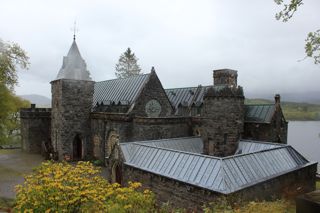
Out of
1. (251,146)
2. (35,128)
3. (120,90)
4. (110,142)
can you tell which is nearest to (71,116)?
(110,142)

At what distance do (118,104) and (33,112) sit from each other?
11479mm

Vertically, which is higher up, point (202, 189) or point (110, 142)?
point (110, 142)

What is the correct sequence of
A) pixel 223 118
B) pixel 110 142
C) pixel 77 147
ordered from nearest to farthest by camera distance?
pixel 223 118 < pixel 110 142 < pixel 77 147

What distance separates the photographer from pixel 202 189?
10.6 metres

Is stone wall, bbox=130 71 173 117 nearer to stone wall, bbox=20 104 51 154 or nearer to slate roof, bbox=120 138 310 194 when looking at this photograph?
slate roof, bbox=120 138 310 194

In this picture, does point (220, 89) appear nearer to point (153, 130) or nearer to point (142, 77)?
point (153, 130)

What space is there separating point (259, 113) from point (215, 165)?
1230cm

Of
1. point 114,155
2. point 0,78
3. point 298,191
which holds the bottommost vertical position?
point 298,191

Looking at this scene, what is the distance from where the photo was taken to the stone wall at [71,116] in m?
23.3

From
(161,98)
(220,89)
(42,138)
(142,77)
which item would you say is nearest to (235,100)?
(220,89)

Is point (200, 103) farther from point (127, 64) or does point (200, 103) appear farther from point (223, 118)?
point (127, 64)

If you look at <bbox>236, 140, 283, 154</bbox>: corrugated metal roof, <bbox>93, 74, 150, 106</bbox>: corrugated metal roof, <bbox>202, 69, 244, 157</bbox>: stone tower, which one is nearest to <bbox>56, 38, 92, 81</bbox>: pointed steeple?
<bbox>93, 74, 150, 106</bbox>: corrugated metal roof

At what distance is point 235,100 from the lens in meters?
16.5

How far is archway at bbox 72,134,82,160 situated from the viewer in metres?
24.5
